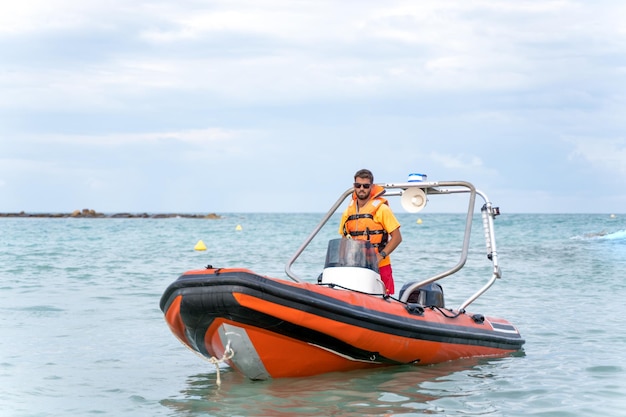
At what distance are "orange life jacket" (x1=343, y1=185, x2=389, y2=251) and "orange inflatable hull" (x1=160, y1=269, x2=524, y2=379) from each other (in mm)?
570

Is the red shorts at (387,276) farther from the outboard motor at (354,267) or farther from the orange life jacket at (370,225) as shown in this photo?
the outboard motor at (354,267)

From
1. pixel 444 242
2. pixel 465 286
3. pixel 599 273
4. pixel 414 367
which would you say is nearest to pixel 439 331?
pixel 414 367

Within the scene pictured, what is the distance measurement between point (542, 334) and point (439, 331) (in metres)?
2.59

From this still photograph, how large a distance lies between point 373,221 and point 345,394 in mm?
1498

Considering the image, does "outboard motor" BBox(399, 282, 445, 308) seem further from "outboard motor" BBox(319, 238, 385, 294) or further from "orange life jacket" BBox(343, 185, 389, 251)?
"outboard motor" BBox(319, 238, 385, 294)

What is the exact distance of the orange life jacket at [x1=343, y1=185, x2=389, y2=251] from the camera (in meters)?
6.87

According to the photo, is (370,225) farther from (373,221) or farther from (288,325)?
(288,325)

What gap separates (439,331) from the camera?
6.79 meters

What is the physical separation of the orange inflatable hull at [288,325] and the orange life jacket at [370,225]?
0.57 metres

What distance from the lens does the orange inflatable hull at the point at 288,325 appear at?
18.8 ft

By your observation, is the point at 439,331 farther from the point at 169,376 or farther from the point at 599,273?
the point at 599,273

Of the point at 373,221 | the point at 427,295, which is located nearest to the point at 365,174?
the point at 373,221

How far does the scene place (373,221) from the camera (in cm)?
686

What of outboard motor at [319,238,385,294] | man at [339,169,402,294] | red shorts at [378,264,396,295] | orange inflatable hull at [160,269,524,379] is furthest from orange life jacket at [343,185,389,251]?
orange inflatable hull at [160,269,524,379]
